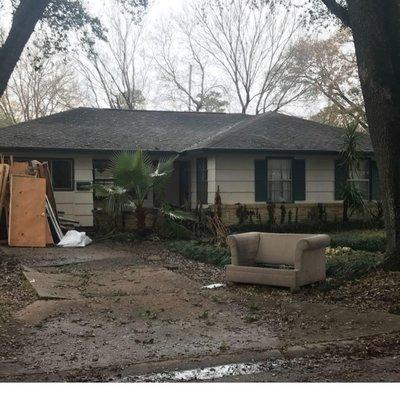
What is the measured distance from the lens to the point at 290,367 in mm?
4902

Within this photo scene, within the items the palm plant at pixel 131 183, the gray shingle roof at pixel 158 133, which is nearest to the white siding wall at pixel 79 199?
the gray shingle roof at pixel 158 133

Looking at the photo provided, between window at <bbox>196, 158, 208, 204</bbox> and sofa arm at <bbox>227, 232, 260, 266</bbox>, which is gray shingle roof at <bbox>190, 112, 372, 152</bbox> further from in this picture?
sofa arm at <bbox>227, 232, 260, 266</bbox>

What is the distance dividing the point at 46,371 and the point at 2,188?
424 inches

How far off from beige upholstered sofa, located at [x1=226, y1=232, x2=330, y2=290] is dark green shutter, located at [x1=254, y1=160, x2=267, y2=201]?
8.44 meters

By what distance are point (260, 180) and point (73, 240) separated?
6.72 m

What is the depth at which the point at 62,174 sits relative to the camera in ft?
59.5

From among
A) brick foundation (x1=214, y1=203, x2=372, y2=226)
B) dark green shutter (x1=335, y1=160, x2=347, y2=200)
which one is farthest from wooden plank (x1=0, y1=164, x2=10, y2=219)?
dark green shutter (x1=335, y1=160, x2=347, y2=200)

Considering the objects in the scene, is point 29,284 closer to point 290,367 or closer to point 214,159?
point 290,367

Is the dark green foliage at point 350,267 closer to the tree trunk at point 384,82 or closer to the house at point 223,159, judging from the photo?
the tree trunk at point 384,82

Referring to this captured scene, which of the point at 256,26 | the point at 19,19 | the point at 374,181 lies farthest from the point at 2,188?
the point at 256,26


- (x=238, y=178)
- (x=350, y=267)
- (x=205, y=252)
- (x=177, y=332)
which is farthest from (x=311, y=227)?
(x=177, y=332)

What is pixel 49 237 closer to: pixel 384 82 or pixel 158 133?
pixel 158 133

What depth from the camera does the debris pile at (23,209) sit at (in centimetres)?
1443

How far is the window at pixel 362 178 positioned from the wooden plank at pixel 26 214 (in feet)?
36.7
